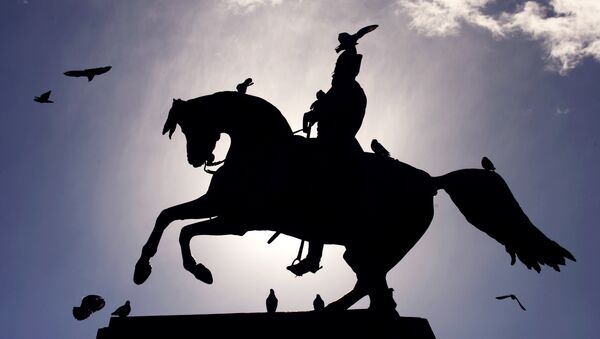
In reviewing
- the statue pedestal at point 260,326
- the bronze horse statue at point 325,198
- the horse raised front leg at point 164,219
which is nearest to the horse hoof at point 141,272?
the horse raised front leg at point 164,219

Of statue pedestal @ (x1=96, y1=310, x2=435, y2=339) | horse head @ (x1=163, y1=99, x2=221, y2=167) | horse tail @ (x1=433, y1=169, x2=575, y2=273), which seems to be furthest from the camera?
horse head @ (x1=163, y1=99, x2=221, y2=167)

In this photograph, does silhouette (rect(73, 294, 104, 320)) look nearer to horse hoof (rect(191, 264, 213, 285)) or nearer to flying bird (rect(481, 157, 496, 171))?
horse hoof (rect(191, 264, 213, 285))

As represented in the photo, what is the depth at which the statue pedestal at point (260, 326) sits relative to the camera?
545 centimetres

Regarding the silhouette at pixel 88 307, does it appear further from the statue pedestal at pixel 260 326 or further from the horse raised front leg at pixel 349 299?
the horse raised front leg at pixel 349 299

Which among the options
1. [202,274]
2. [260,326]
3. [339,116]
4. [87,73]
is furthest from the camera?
[87,73]

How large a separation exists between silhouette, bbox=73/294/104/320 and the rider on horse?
11.4 ft

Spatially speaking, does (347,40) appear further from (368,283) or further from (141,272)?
(141,272)

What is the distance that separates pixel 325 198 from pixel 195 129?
1.85 meters

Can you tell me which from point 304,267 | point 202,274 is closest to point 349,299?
point 304,267

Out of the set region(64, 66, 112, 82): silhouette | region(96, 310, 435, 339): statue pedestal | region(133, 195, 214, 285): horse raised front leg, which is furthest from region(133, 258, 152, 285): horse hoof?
region(64, 66, 112, 82): silhouette

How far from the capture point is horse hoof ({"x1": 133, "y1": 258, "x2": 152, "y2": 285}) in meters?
5.95

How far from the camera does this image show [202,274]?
6090 mm

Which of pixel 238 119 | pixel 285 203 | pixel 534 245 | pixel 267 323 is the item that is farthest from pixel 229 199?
pixel 534 245

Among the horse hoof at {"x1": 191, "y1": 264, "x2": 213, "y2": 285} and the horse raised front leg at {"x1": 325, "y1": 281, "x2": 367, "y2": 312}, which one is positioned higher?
the horse hoof at {"x1": 191, "y1": 264, "x2": 213, "y2": 285}
